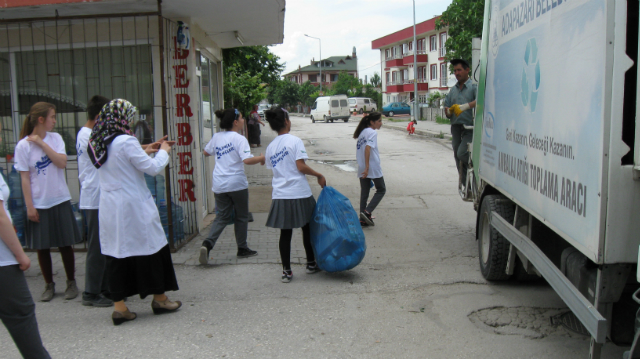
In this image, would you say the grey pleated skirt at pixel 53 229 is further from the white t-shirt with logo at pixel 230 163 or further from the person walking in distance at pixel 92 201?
the white t-shirt with logo at pixel 230 163

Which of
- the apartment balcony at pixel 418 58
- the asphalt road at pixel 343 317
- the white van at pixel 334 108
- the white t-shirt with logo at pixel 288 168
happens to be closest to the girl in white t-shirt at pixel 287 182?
the white t-shirt with logo at pixel 288 168

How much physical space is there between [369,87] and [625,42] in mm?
61802

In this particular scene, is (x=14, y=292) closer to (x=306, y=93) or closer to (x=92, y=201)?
(x=92, y=201)

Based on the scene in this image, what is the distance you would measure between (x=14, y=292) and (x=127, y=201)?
128 cm

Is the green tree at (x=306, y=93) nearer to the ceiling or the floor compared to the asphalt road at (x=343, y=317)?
nearer to the ceiling

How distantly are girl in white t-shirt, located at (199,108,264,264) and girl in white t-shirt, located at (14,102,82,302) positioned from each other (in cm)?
140

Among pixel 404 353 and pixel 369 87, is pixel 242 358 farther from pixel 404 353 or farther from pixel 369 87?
pixel 369 87

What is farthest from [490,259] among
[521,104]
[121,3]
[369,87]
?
[369,87]

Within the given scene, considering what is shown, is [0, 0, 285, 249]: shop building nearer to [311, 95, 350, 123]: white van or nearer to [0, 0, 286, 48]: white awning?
[0, 0, 286, 48]: white awning

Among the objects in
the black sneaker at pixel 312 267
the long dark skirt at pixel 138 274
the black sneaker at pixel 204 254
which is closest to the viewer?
the long dark skirt at pixel 138 274

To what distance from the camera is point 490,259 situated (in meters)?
4.93

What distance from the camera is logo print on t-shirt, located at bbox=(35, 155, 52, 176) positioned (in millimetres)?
4711

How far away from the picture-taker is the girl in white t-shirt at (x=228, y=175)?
5750 millimetres

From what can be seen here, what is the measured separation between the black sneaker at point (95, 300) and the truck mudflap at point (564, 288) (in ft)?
11.3
